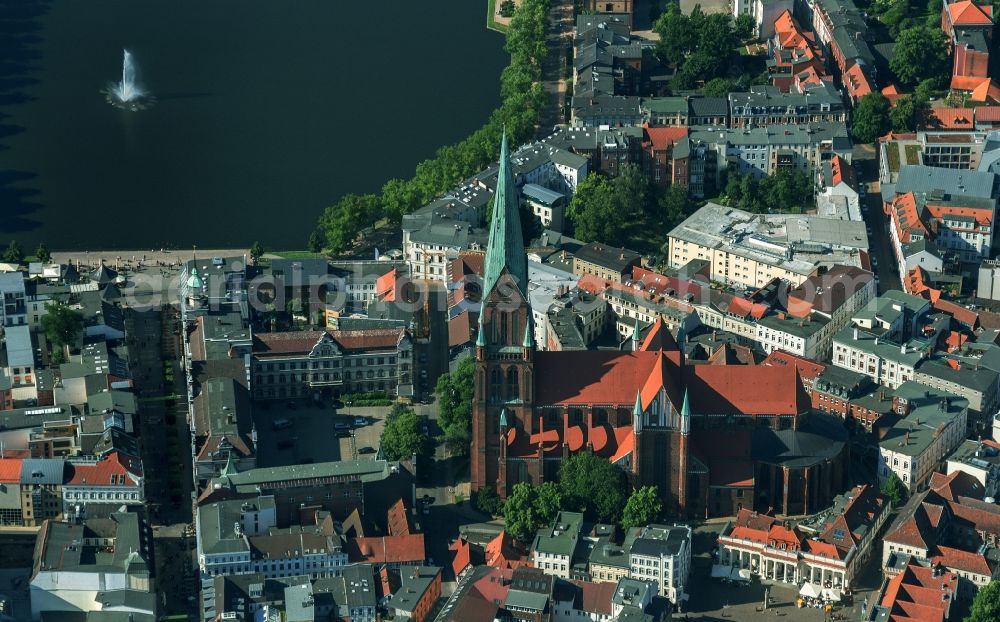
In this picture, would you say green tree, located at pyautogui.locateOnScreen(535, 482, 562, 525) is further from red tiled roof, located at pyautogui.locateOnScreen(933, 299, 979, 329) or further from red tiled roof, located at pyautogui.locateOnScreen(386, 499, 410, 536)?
red tiled roof, located at pyautogui.locateOnScreen(933, 299, 979, 329)

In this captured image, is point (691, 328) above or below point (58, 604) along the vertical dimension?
above

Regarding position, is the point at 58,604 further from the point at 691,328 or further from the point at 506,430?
the point at 691,328

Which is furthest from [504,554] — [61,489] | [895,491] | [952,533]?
[61,489]

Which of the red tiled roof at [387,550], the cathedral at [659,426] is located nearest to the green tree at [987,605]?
the cathedral at [659,426]

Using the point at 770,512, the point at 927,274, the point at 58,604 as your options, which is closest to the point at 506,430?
the point at 770,512

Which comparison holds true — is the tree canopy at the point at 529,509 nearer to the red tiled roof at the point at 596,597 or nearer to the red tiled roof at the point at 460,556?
the red tiled roof at the point at 460,556

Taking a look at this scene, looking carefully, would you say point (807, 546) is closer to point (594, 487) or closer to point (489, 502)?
point (594, 487)

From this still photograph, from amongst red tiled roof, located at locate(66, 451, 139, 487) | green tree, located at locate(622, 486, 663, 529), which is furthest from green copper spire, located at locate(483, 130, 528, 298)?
red tiled roof, located at locate(66, 451, 139, 487)
